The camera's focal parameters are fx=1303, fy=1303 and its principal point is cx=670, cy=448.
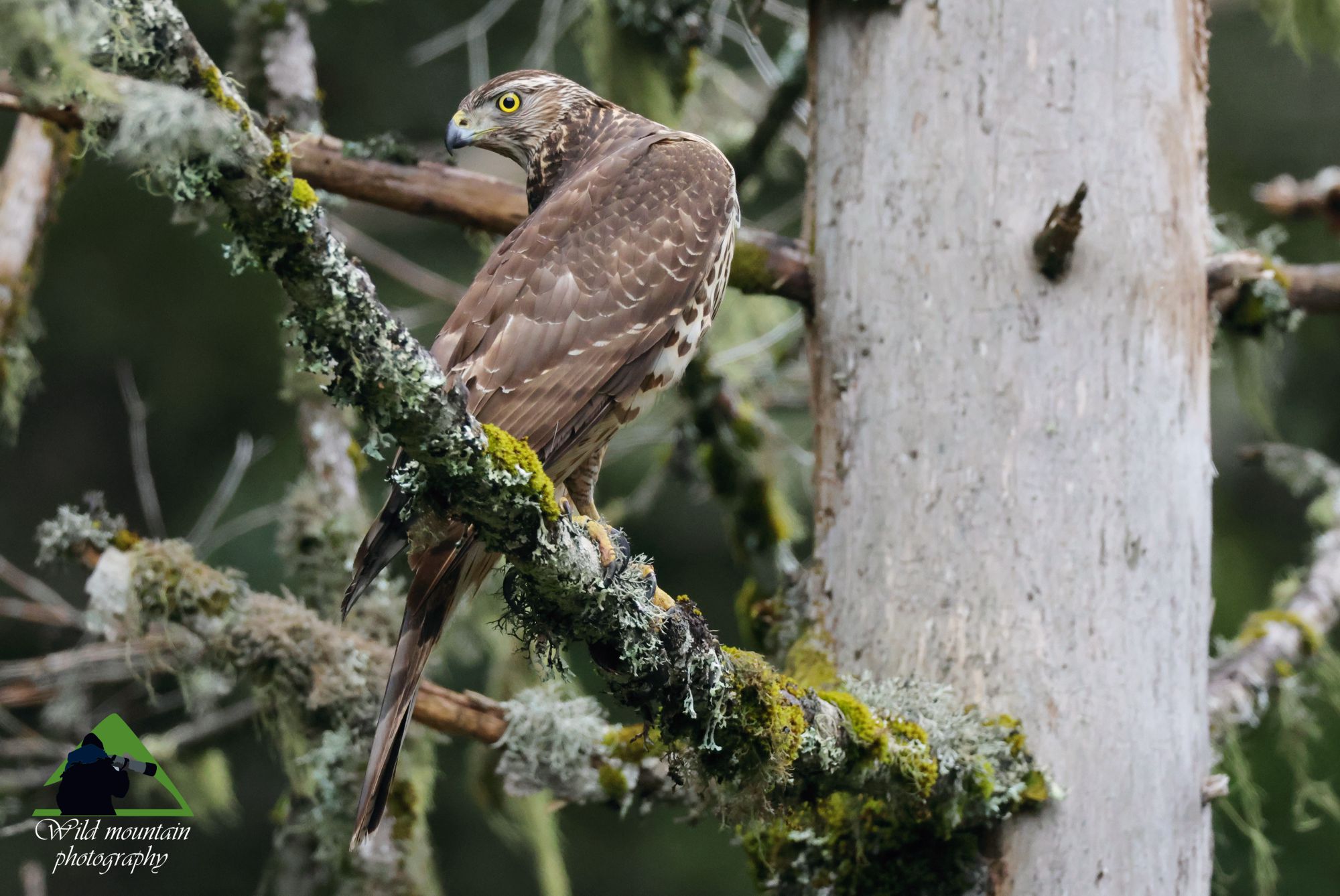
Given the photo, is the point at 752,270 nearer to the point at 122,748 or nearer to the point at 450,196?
the point at 450,196

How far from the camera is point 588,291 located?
2.82 metres

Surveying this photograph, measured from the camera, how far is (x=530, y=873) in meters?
9.23

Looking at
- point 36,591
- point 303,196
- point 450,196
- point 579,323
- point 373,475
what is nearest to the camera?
point 303,196

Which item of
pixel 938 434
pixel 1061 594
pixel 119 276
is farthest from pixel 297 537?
pixel 119 276

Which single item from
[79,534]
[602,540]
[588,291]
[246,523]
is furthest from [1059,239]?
[246,523]

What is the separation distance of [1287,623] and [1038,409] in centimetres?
136

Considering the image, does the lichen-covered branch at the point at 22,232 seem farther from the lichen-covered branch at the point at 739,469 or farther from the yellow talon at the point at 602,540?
the yellow talon at the point at 602,540

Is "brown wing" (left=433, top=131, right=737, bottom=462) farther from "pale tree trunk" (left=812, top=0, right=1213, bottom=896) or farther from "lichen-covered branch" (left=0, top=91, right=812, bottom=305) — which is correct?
"pale tree trunk" (left=812, top=0, right=1213, bottom=896)

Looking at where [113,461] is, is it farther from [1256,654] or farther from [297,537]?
[1256,654]

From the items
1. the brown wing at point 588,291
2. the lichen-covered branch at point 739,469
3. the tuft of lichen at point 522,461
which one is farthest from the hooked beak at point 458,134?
the tuft of lichen at point 522,461

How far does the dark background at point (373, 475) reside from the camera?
7461 millimetres

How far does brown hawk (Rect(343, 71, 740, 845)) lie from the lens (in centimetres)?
250

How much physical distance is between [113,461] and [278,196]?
8.31 m

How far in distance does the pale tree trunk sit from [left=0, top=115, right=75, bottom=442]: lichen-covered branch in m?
2.38
